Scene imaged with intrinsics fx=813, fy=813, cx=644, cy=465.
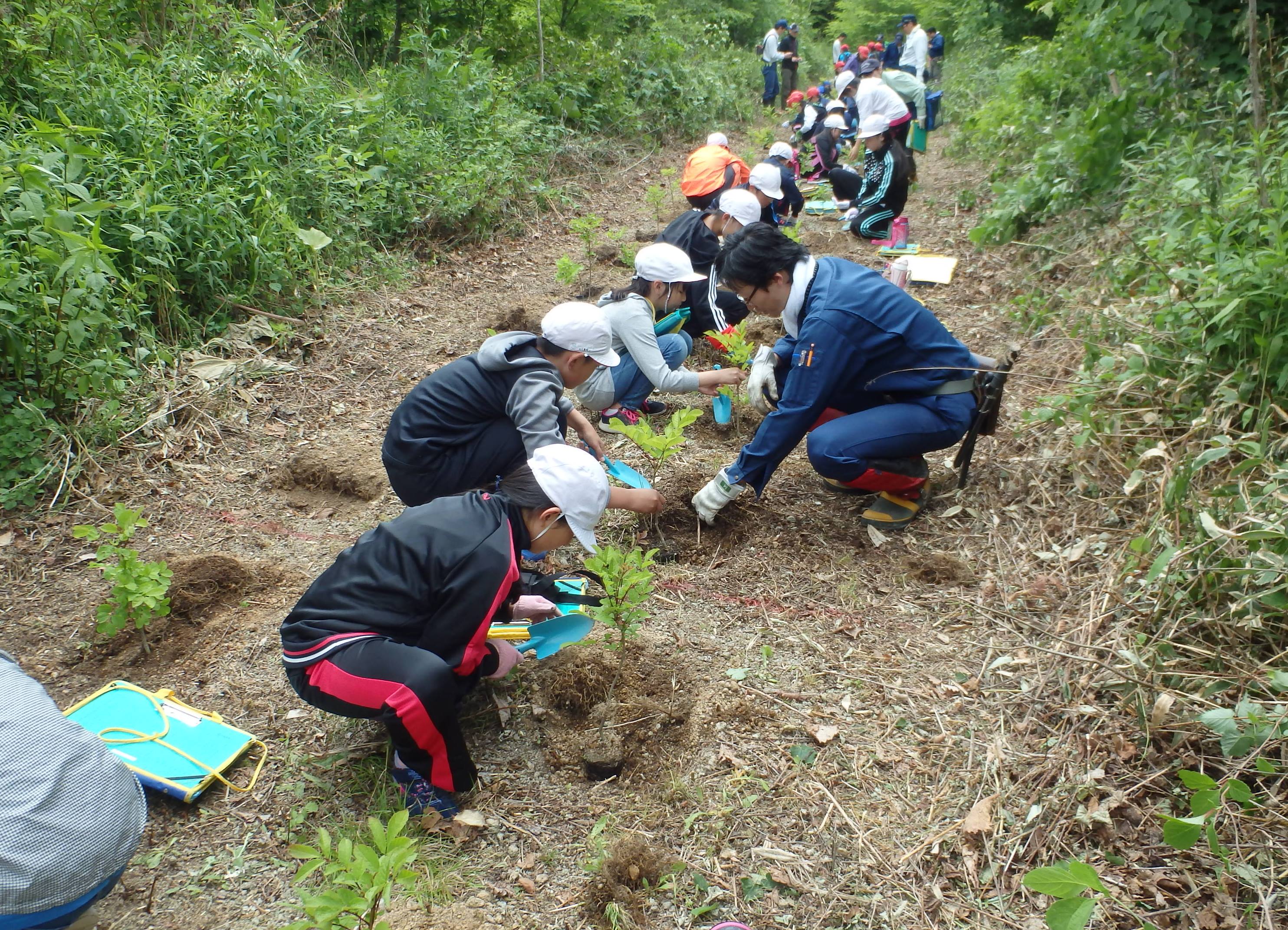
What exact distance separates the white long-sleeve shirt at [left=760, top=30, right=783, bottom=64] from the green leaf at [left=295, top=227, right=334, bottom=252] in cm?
1339

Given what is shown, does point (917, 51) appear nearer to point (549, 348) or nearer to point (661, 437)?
point (661, 437)

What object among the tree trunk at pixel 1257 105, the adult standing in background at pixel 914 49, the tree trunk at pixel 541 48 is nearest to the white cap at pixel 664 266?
the tree trunk at pixel 1257 105

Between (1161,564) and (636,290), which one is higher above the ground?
(636,290)

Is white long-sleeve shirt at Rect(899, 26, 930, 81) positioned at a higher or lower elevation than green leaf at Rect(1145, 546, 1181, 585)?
higher

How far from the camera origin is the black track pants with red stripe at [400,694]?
221cm

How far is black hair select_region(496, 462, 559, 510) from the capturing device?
2.54 metres

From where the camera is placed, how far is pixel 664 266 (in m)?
4.30

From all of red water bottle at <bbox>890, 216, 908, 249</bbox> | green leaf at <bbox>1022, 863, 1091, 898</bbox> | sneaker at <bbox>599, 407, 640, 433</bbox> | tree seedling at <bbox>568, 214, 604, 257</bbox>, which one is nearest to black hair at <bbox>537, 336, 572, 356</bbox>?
sneaker at <bbox>599, 407, 640, 433</bbox>

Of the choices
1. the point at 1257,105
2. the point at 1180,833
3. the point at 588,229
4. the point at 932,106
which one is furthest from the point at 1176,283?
the point at 932,106

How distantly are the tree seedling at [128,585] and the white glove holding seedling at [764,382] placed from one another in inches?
104

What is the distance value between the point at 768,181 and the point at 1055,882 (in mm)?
5520

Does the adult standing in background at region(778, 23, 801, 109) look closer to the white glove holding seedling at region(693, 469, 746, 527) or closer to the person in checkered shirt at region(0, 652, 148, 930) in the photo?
the white glove holding seedling at region(693, 469, 746, 527)

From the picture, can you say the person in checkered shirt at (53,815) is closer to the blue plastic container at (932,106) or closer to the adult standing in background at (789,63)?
the blue plastic container at (932,106)

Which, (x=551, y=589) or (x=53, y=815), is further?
(x=551, y=589)
